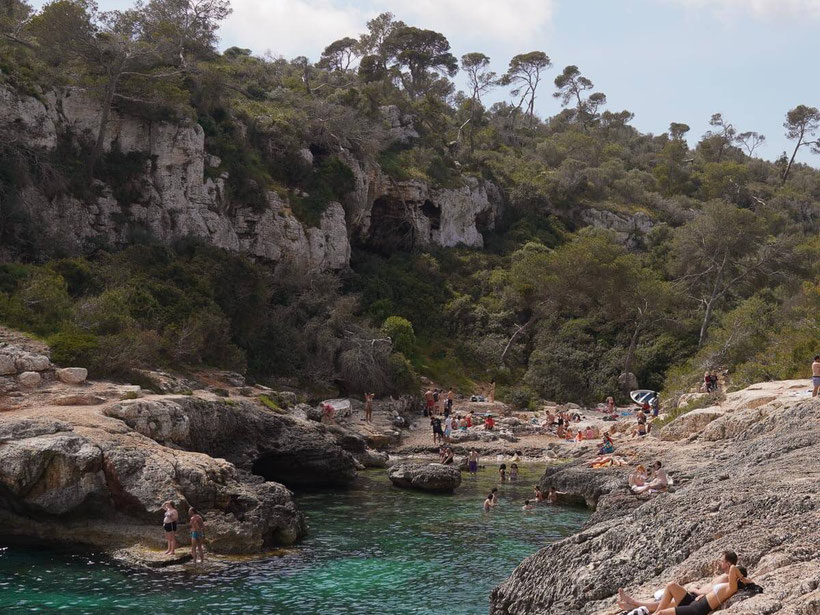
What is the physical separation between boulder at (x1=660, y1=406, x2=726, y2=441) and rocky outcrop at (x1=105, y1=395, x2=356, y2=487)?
34.5 ft

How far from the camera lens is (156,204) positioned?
37250 mm

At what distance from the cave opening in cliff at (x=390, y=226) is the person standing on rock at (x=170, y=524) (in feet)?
118

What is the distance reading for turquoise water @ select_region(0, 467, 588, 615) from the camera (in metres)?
13.3

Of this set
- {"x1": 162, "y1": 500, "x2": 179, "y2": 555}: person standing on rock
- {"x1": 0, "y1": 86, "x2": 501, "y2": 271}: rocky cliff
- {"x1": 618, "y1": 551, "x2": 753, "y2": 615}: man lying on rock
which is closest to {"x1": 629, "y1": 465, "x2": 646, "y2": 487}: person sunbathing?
{"x1": 162, "y1": 500, "x2": 179, "y2": 555}: person standing on rock

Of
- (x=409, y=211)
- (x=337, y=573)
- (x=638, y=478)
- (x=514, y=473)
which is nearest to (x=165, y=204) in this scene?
(x=409, y=211)

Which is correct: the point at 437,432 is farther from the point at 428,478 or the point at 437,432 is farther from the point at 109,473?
the point at 109,473

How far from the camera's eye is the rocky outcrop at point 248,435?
1970cm

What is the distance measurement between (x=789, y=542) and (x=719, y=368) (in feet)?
90.7

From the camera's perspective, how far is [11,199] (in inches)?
1219

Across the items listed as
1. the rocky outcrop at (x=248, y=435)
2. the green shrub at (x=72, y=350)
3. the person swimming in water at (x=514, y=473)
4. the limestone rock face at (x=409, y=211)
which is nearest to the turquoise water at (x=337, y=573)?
the rocky outcrop at (x=248, y=435)

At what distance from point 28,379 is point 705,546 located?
55.4 feet

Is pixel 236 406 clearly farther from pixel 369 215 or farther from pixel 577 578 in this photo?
pixel 369 215

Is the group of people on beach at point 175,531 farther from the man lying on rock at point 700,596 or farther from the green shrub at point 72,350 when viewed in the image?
the man lying on rock at point 700,596

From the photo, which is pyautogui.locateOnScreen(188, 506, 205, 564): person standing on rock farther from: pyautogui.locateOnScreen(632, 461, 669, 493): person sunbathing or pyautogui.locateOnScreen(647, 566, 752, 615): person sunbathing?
pyautogui.locateOnScreen(632, 461, 669, 493): person sunbathing
